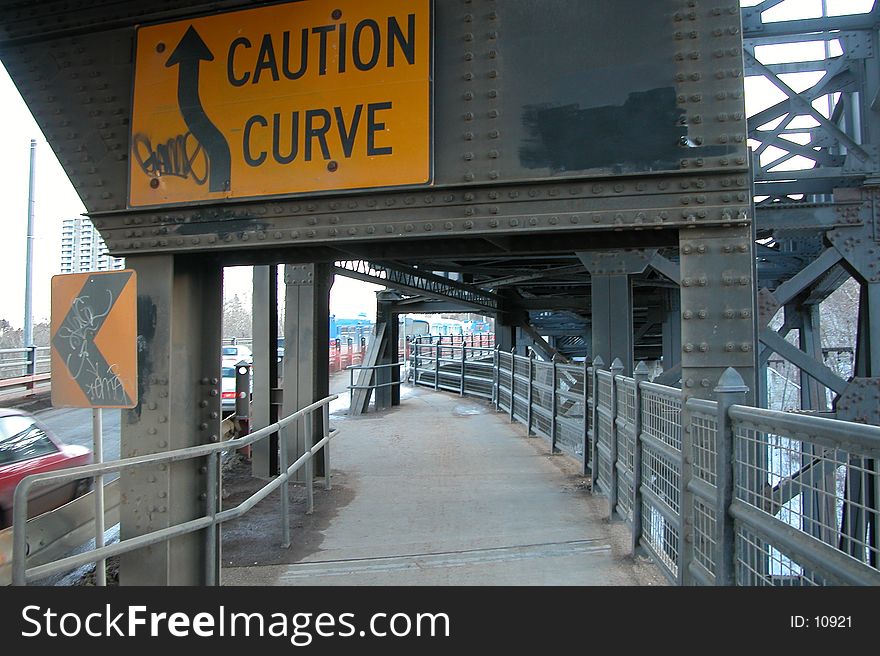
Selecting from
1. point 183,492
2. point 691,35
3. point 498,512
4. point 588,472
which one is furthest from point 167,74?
point 588,472

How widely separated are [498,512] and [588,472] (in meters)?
2.01

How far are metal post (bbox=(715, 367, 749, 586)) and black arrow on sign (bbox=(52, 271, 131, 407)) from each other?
3094mm

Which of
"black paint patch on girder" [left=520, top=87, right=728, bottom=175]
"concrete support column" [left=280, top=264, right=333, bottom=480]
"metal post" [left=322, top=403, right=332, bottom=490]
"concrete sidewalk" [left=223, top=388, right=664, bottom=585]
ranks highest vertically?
"black paint patch on girder" [left=520, top=87, right=728, bottom=175]

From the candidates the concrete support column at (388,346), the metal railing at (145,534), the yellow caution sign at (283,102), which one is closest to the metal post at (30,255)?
the concrete support column at (388,346)

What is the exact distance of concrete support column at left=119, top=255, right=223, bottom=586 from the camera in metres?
3.83

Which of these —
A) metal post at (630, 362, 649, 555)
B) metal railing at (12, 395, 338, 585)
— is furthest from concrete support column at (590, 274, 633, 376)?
metal railing at (12, 395, 338, 585)

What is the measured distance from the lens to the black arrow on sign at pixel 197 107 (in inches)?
151

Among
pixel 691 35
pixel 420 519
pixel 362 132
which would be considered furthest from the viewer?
pixel 420 519

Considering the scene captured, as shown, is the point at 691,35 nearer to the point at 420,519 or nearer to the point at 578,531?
the point at 578,531

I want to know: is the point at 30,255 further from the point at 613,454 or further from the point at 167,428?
the point at 613,454

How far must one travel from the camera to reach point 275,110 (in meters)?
3.79

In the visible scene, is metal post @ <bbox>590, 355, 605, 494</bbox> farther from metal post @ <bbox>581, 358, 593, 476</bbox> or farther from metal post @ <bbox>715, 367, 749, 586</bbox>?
metal post @ <bbox>715, 367, 749, 586</bbox>

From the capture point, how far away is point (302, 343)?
845cm

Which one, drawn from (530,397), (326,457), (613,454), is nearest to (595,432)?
(613,454)
